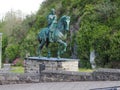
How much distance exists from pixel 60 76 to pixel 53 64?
6.27 m

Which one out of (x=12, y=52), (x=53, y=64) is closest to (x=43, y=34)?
(x=53, y=64)

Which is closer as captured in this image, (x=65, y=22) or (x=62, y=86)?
(x=62, y=86)

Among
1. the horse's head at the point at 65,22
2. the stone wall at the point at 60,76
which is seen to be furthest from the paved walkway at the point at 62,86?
the horse's head at the point at 65,22

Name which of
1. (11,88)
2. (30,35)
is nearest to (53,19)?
(11,88)

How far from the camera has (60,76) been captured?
51.6 ft

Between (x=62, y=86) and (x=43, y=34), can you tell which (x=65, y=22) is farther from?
(x=62, y=86)

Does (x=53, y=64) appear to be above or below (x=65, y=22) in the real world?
below

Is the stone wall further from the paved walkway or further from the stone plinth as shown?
the stone plinth

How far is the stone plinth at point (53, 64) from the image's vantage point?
21703 millimetres

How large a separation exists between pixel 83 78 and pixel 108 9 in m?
17.0

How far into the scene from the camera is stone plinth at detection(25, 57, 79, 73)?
71.2 feet

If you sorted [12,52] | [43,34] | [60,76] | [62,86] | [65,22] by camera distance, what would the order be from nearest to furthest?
[62,86] → [60,76] → [65,22] → [43,34] → [12,52]

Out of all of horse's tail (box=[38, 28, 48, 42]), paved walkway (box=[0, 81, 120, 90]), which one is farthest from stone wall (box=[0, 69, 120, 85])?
horse's tail (box=[38, 28, 48, 42])

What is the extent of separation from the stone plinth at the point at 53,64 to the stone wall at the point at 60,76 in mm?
5853
